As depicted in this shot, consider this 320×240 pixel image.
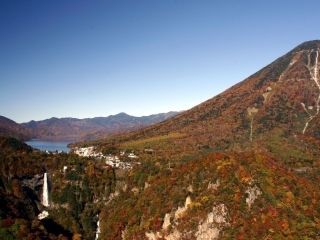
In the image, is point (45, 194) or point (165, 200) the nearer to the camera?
point (165, 200)

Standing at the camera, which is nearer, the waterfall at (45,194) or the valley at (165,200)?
the valley at (165,200)

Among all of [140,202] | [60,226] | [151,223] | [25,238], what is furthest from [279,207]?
[60,226]

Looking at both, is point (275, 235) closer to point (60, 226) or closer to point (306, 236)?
point (306, 236)

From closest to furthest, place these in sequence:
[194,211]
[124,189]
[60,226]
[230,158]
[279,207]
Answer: [279,207], [194,211], [230,158], [60,226], [124,189]

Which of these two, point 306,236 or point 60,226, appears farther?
point 60,226

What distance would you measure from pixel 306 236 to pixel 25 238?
75769 millimetres

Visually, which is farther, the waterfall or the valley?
the waterfall

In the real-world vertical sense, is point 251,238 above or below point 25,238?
below

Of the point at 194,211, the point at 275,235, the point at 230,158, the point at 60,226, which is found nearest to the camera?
the point at 275,235

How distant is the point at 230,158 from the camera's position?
154m

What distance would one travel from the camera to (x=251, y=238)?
11600 cm

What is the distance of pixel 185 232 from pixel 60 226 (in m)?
61.9

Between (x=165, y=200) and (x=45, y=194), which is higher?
(x=45, y=194)

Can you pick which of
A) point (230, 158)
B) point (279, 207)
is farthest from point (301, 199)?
point (230, 158)
